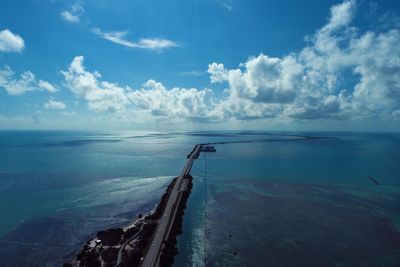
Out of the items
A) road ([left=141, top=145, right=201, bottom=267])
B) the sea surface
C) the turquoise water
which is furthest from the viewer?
the sea surface

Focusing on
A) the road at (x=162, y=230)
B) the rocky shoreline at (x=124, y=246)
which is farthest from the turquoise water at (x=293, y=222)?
the road at (x=162, y=230)

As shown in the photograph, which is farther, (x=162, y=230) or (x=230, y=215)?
(x=230, y=215)


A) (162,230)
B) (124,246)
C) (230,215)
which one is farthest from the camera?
(230,215)

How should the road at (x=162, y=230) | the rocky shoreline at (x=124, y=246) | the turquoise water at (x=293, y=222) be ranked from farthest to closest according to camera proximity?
the turquoise water at (x=293, y=222)
the road at (x=162, y=230)
the rocky shoreline at (x=124, y=246)

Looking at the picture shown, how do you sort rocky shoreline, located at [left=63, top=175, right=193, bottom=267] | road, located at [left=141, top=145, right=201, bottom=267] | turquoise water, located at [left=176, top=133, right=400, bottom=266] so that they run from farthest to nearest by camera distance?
turquoise water, located at [left=176, top=133, right=400, bottom=266] < road, located at [left=141, top=145, right=201, bottom=267] < rocky shoreline, located at [left=63, top=175, right=193, bottom=267]

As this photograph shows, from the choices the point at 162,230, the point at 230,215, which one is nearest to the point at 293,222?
the point at 230,215

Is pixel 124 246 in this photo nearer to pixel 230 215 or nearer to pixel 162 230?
pixel 162 230

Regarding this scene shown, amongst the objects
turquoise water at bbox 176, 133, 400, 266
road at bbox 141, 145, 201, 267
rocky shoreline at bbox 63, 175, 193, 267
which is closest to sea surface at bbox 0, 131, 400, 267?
turquoise water at bbox 176, 133, 400, 266

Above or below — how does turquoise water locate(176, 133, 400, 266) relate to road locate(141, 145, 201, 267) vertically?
below

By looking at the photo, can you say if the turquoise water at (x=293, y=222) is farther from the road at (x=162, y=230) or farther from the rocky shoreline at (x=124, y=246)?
the road at (x=162, y=230)

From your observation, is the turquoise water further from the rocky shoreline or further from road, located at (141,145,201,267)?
road, located at (141,145,201,267)

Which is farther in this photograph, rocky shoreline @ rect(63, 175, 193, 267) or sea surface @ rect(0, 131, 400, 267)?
sea surface @ rect(0, 131, 400, 267)

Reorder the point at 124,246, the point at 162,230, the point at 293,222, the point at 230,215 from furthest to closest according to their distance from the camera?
the point at 230,215 < the point at 293,222 < the point at 162,230 < the point at 124,246
